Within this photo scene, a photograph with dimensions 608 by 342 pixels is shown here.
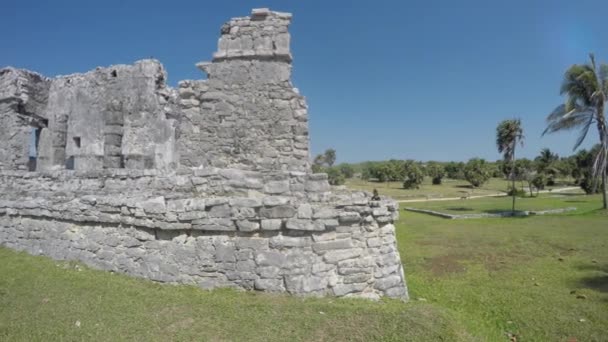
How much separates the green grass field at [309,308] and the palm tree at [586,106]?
15.1 metres

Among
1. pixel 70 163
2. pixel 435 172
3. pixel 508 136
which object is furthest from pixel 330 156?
pixel 70 163

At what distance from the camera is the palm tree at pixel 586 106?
20000mm

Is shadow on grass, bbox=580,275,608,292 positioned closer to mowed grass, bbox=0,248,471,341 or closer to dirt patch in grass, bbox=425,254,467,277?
dirt patch in grass, bbox=425,254,467,277

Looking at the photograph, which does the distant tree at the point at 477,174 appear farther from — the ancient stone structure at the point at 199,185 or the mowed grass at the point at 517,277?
→ the ancient stone structure at the point at 199,185

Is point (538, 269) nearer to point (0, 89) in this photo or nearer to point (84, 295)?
point (84, 295)

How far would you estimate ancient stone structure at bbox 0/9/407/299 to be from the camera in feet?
19.1

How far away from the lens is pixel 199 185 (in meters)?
6.72

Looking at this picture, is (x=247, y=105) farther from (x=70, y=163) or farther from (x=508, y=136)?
(x=508, y=136)

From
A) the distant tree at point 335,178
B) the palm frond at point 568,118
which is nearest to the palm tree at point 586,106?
the palm frond at point 568,118

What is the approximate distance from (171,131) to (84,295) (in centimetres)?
576

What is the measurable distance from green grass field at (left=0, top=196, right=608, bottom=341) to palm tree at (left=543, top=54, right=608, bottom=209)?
15.1m

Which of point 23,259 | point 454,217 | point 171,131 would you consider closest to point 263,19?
point 171,131

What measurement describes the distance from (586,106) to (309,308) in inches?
915

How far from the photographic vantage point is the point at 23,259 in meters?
7.52
